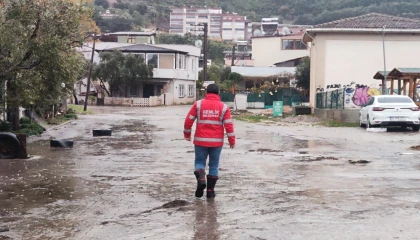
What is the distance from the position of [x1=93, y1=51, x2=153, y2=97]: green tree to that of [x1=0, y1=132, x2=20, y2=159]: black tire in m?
48.3

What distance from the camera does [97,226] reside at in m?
7.14

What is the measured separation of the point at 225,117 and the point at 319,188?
6.46ft

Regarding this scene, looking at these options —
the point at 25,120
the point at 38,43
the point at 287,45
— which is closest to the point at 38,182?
the point at 38,43

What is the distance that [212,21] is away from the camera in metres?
166

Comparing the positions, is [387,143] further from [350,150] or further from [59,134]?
[59,134]

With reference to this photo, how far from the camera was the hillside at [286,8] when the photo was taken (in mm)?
128000

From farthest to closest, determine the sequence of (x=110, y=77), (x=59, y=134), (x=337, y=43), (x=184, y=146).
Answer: (x=110, y=77)
(x=337, y=43)
(x=59, y=134)
(x=184, y=146)

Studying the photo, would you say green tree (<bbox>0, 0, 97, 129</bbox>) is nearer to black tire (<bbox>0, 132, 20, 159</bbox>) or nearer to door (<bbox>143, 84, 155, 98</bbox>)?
black tire (<bbox>0, 132, 20, 159</bbox>)

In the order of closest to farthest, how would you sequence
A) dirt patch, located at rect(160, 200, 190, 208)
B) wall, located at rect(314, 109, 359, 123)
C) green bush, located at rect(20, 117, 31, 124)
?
dirt patch, located at rect(160, 200, 190, 208)
green bush, located at rect(20, 117, 31, 124)
wall, located at rect(314, 109, 359, 123)

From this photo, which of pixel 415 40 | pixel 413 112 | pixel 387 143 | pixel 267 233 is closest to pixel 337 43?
pixel 415 40

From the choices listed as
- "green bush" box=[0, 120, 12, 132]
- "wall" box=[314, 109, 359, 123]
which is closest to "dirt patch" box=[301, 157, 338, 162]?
"green bush" box=[0, 120, 12, 132]

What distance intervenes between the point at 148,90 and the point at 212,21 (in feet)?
325

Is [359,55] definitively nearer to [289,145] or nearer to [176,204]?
[289,145]

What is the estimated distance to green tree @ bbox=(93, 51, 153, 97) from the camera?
62.5 meters
